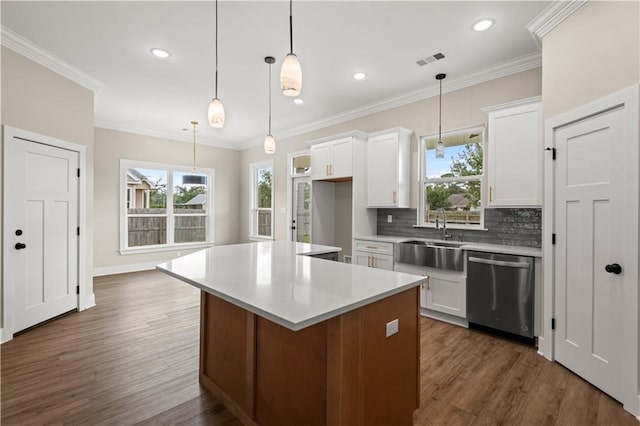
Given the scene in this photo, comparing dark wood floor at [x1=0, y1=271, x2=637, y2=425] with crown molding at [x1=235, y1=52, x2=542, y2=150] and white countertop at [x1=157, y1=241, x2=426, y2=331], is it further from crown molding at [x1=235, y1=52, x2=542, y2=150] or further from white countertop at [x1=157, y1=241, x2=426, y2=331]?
crown molding at [x1=235, y1=52, x2=542, y2=150]

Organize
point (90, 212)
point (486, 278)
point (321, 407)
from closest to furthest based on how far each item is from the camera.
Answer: point (321, 407), point (486, 278), point (90, 212)

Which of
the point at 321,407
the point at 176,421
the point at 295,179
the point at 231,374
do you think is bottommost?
the point at 176,421

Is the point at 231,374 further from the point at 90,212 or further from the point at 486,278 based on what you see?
the point at 90,212

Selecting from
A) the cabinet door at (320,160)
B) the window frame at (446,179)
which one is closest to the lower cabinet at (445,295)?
the window frame at (446,179)

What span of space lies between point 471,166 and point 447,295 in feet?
5.55

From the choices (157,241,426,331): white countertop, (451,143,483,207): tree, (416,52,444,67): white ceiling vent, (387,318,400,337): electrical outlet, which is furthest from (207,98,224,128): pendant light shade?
(451,143,483,207): tree

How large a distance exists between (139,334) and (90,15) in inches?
121

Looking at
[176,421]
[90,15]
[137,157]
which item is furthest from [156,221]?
[176,421]

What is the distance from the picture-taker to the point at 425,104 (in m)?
4.27

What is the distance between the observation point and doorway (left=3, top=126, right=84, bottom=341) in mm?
3068

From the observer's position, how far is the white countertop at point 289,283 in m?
1.21

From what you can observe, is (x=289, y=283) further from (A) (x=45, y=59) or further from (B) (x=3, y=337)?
(A) (x=45, y=59)

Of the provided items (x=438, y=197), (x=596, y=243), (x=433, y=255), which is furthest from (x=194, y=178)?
(x=596, y=243)

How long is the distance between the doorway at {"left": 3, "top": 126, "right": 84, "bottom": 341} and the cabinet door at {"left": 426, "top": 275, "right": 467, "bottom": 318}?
4427 millimetres
